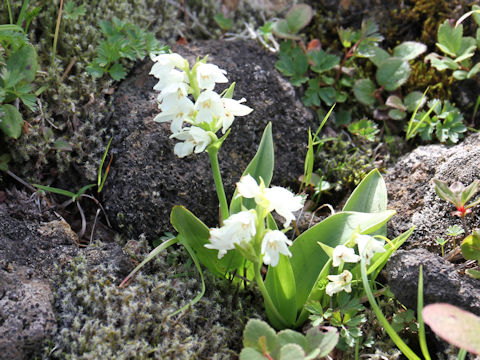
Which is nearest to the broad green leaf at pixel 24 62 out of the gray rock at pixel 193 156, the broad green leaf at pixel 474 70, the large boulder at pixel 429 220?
the gray rock at pixel 193 156

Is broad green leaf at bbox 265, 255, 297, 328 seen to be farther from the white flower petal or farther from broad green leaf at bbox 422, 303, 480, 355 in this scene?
broad green leaf at bbox 422, 303, 480, 355

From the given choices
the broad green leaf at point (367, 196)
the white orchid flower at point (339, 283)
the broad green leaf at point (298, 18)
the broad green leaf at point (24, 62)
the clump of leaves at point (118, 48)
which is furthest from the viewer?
the broad green leaf at point (298, 18)

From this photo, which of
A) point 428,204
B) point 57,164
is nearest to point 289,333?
point 428,204

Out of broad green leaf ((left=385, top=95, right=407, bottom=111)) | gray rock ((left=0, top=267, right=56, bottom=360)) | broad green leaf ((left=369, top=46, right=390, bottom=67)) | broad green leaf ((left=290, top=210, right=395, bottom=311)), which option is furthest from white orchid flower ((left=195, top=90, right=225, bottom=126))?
broad green leaf ((left=369, top=46, right=390, bottom=67))

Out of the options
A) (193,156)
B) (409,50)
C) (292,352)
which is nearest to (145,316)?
(292,352)

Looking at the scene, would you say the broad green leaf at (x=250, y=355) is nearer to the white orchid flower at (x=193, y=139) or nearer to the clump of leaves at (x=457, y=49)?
the white orchid flower at (x=193, y=139)

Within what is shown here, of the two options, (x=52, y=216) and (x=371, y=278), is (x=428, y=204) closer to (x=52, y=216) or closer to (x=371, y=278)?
(x=371, y=278)
